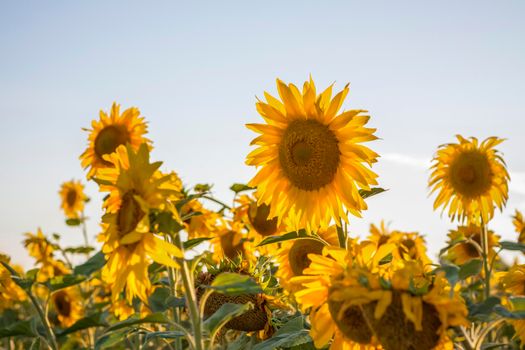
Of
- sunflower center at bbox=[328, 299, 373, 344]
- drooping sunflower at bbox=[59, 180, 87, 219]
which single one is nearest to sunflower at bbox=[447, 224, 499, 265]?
sunflower center at bbox=[328, 299, 373, 344]

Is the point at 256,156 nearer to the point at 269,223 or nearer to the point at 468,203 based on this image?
the point at 269,223

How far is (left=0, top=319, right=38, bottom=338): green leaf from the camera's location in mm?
2938

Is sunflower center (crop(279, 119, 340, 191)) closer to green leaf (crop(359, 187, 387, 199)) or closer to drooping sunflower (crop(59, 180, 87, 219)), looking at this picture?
green leaf (crop(359, 187, 387, 199))

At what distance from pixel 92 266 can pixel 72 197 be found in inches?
408

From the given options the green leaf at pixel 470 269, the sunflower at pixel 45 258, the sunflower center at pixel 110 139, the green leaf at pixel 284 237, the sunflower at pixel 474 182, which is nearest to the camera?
the green leaf at pixel 470 269

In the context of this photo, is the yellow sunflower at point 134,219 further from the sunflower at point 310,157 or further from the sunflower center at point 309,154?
the sunflower center at point 309,154

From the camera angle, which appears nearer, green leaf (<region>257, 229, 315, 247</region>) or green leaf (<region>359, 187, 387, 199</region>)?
green leaf (<region>257, 229, 315, 247</region>)

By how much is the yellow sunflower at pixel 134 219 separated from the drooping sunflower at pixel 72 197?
9985 mm

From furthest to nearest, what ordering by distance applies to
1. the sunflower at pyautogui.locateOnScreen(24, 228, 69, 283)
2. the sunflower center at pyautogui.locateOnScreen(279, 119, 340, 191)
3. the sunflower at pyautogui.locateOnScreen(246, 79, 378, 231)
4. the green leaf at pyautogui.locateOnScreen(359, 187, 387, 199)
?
the sunflower at pyautogui.locateOnScreen(24, 228, 69, 283), the sunflower center at pyautogui.locateOnScreen(279, 119, 340, 191), the sunflower at pyautogui.locateOnScreen(246, 79, 378, 231), the green leaf at pyautogui.locateOnScreen(359, 187, 387, 199)

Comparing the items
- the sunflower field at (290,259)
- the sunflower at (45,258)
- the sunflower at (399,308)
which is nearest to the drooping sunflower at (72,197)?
the sunflower at (45,258)

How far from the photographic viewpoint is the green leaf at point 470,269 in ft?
8.00

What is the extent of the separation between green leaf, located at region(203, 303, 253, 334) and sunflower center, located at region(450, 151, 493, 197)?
368 centimetres

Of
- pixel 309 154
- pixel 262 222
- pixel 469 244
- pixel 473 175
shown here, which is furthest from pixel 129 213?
pixel 469 244

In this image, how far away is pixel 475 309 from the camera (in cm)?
239
